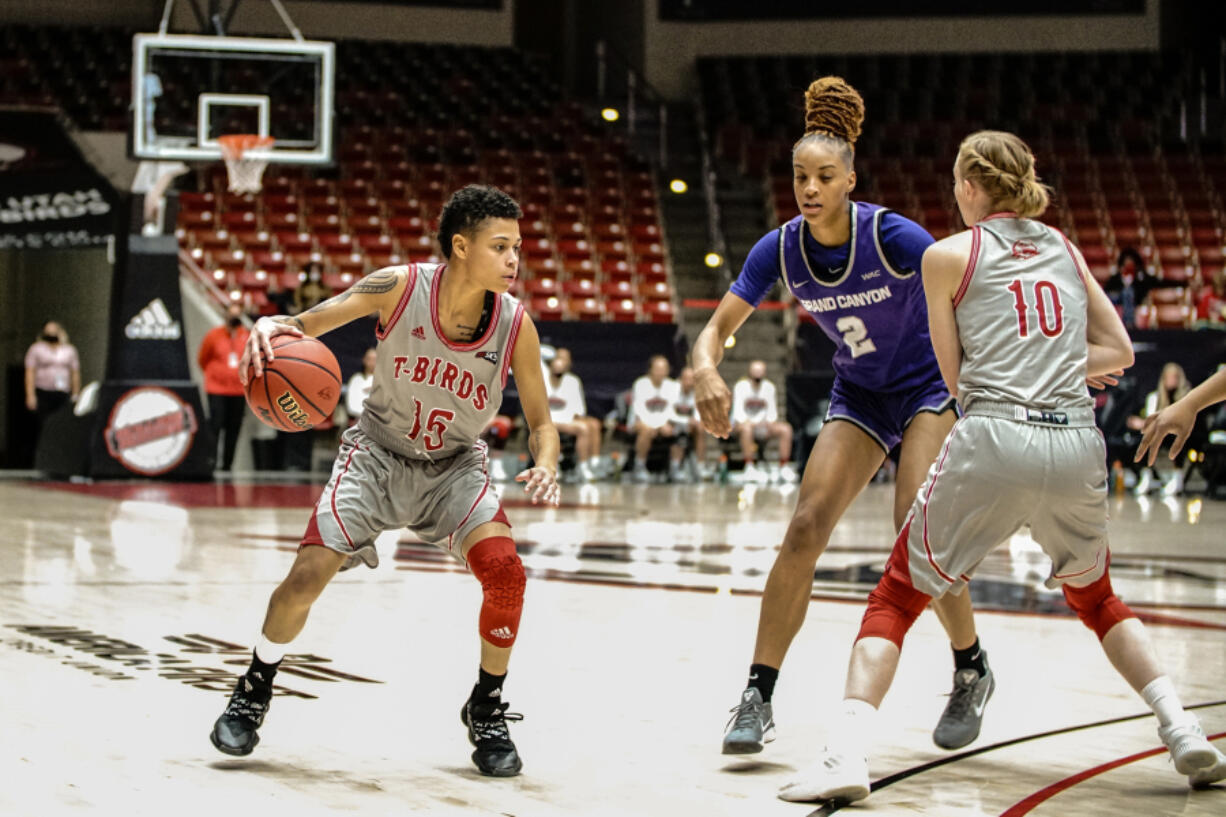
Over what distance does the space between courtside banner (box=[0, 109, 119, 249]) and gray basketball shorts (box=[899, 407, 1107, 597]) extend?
13515mm

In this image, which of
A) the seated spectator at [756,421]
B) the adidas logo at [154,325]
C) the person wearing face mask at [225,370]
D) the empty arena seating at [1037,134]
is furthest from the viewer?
the empty arena seating at [1037,134]

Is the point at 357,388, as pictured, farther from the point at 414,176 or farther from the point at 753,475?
the point at 414,176

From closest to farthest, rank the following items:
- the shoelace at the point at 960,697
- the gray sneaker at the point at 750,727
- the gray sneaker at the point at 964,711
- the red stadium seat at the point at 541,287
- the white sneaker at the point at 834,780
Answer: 1. the white sneaker at the point at 834,780
2. the gray sneaker at the point at 750,727
3. the gray sneaker at the point at 964,711
4. the shoelace at the point at 960,697
5. the red stadium seat at the point at 541,287

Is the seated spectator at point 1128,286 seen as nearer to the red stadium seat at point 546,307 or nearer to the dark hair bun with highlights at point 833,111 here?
the red stadium seat at point 546,307

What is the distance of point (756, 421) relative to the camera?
52.6ft

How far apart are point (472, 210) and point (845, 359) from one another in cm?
116

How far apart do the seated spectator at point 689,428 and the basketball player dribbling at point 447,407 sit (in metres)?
11.2

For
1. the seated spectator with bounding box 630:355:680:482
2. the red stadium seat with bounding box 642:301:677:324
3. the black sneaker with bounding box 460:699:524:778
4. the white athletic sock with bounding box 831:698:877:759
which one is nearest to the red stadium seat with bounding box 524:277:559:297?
the red stadium seat with bounding box 642:301:677:324

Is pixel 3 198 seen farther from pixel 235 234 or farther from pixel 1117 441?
pixel 1117 441

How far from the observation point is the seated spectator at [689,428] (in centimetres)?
1577

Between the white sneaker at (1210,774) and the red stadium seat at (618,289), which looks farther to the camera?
the red stadium seat at (618,289)

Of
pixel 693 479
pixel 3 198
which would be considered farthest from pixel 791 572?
pixel 3 198

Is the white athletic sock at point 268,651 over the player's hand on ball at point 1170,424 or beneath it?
beneath

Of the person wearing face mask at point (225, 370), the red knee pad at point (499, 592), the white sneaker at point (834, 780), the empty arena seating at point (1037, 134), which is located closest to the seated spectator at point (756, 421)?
the person wearing face mask at point (225, 370)
